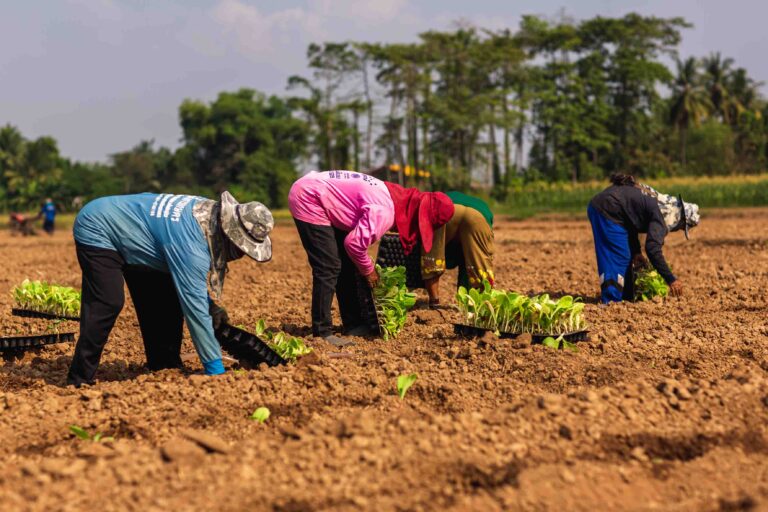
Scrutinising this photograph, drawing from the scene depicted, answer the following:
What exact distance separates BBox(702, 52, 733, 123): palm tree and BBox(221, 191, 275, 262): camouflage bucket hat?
172ft

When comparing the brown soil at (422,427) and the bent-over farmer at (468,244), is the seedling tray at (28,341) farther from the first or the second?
the bent-over farmer at (468,244)

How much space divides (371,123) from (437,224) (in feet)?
107

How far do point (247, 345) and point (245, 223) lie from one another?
0.82m

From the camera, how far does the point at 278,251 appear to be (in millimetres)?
14039

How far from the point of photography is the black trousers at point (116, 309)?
15.2 ft

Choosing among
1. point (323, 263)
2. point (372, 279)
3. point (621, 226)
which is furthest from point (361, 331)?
point (621, 226)

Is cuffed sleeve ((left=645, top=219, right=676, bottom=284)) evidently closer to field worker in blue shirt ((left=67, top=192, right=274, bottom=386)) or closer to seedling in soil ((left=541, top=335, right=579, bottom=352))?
seedling in soil ((left=541, top=335, right=579, bottom=352))

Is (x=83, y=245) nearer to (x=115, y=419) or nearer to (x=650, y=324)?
(x=115, y=419)

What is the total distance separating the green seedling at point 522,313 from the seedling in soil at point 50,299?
11.5 feet

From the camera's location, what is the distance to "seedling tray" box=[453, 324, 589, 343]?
5445mm

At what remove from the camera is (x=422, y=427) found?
356 cm

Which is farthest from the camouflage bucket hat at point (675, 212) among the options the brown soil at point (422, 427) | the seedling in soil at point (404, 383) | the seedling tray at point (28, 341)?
the seedling tray at point (28, 341)

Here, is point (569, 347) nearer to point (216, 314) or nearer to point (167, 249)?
point (216, 314)

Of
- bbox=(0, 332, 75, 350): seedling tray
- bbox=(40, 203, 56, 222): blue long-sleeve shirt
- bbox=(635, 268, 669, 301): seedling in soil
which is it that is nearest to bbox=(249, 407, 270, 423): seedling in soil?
bbox=(0, 332, 75, 350): seedling tray
